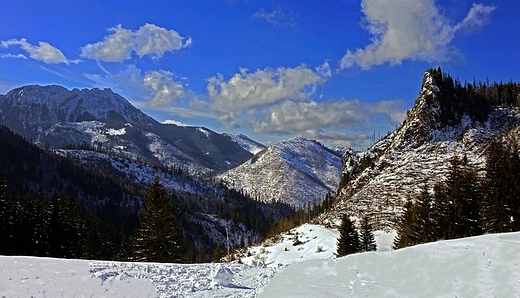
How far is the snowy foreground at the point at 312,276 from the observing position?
1227cm

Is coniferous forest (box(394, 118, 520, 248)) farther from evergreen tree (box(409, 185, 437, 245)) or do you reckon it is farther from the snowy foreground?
the snowy foreground

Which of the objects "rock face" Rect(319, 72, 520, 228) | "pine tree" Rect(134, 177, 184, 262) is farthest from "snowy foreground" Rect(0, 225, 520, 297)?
"rock face" Rect(319, 72, 520, 228)

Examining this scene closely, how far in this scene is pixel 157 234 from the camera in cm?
A: 3450

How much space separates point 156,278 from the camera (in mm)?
15664

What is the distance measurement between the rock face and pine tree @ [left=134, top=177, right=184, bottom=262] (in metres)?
36.2

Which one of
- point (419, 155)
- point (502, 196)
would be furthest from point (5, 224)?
point (419, 155)

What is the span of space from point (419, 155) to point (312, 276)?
2617 inches

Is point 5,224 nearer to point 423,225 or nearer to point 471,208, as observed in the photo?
point 423,225

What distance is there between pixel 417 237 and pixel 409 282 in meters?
24.2

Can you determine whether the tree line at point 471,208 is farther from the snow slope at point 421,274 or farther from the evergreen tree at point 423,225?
the snow slope at point 421,274

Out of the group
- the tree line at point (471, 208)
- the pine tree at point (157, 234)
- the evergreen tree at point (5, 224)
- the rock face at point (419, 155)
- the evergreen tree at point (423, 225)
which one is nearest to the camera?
the tree line at point (471, 208)

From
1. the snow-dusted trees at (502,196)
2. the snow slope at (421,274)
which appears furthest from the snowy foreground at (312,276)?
the snow-dusted trees at (502,196)

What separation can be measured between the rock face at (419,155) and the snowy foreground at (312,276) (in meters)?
43.5

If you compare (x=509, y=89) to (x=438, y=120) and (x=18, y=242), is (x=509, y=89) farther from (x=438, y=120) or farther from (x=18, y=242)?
(x=18, y=242)
